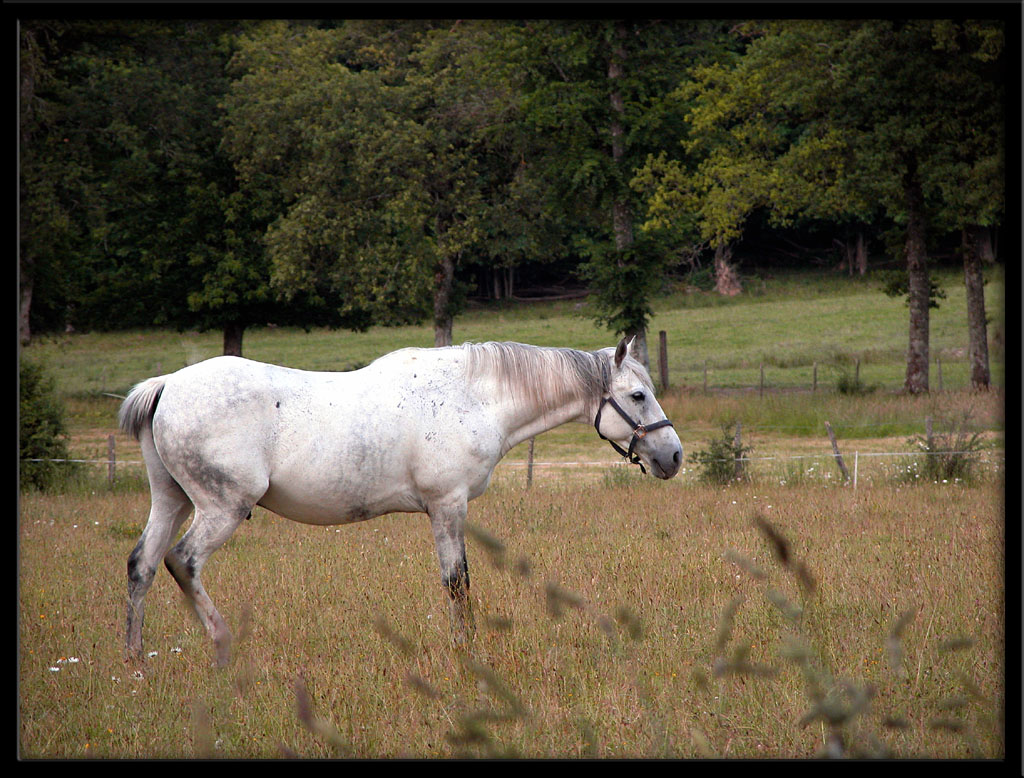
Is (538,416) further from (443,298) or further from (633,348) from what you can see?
(443,298)

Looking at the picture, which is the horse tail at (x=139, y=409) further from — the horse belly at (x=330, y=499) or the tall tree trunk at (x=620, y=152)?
the tall tree trunk at (x=620, y=152)

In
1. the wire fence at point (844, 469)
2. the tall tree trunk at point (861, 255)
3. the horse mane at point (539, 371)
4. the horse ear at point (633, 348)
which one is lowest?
the wire fence at point (844, 469)

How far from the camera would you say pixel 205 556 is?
18.5ft

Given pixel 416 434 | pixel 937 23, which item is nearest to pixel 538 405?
pixel 416 434

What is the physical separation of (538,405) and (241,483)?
210 centimetres

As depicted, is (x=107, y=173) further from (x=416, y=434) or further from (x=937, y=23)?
(x=416, y=434)

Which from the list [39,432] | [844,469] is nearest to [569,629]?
[844,469]

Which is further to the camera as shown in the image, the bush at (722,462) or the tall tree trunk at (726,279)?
the tall tree trunk at (726,279)

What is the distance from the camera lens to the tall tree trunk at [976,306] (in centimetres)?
2359

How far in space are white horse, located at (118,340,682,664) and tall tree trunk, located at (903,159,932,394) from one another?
19.1 meters

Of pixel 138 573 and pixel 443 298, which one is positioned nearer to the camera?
pixel 138 573

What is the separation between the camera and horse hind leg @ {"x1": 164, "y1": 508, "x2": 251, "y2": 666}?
18.0 ft

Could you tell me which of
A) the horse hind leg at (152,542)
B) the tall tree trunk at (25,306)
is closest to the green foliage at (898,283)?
the horse hind leg at (152,542)

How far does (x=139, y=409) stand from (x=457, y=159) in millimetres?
23391
